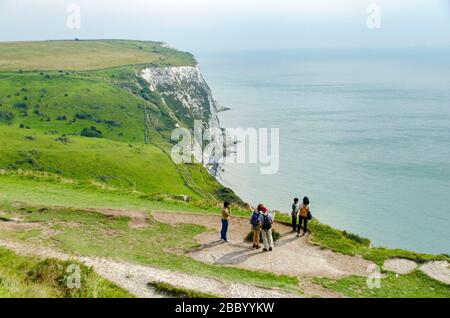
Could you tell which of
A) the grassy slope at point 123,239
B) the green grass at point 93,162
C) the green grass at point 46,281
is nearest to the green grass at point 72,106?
the green grass at point 93,162

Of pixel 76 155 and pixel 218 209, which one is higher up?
pixel 218 209

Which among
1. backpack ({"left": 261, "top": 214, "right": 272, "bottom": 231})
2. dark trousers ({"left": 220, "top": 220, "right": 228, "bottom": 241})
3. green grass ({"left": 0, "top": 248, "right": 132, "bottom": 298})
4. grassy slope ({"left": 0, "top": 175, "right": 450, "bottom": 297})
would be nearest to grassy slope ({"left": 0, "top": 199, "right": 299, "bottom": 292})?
grassy slope ({"left": 0, "top": 175, "right": 450, "bottom": 297})

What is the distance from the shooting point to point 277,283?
19.6 meters

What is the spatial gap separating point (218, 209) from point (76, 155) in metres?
82.7

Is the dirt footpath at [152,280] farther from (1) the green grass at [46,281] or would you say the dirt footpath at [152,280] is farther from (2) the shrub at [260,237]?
(2) the shrub at [260,237]

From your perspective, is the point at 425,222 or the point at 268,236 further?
the point at 425,222

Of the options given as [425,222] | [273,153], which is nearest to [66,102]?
[273,153]

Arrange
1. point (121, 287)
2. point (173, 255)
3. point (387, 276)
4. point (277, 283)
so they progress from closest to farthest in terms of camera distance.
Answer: point (121, 287) → point (277, 283) → point (387, 276) → point (173, 255)

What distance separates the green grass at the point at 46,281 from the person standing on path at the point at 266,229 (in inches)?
326

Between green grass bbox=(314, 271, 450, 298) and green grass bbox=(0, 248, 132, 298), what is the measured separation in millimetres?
8944

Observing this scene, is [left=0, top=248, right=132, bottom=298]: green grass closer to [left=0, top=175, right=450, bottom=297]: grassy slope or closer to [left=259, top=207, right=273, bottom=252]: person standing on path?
[left=0, top=175, right=450, bottom=297]: grassy slope
